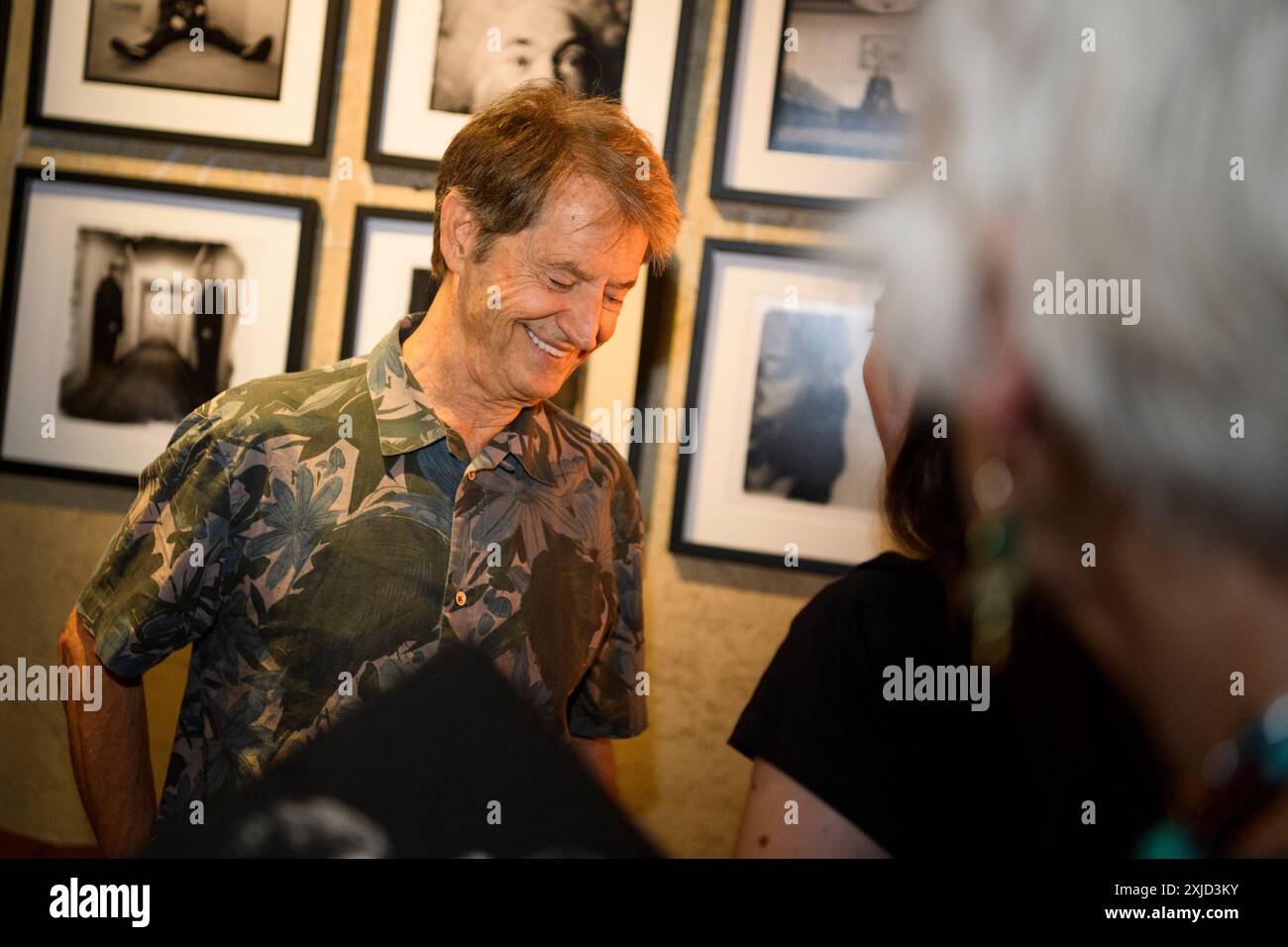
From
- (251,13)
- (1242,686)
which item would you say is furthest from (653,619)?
(1242,686)

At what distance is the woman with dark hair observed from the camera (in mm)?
462

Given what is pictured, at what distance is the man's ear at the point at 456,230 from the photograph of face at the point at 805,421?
2.56ft

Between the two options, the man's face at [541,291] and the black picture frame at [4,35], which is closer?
the man's face at [541,291]

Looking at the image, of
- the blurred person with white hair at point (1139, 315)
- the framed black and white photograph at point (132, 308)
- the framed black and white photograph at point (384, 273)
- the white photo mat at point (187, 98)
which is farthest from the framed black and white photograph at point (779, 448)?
the blurred person with white hair at point (1139, 315)

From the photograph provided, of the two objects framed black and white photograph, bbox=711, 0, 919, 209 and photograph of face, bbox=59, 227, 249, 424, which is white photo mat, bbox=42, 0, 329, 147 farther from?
framed black and white photograph, bbox=711, 0, 919, 209

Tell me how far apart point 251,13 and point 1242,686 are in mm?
2022

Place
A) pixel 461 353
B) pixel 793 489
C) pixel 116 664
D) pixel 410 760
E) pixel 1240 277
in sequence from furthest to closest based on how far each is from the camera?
pixel 793 489 → pixel 461 353 → pixel 116 664 → pixel 410 760 → pixel 1240 277

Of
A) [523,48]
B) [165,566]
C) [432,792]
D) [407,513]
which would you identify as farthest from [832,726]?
[523,48]

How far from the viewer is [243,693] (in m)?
1.08

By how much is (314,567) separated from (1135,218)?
3.11 ft

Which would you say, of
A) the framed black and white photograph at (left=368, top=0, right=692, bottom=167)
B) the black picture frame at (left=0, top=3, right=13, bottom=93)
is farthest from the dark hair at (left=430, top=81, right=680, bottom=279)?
the black picture frame at (left=0, top=3, right=13, bottom=93)

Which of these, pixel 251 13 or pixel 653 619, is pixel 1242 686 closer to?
pixel 653 619

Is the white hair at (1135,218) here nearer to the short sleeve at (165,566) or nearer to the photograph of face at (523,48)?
the short sleeve at (165,566)

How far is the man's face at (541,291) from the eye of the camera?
1155mm
